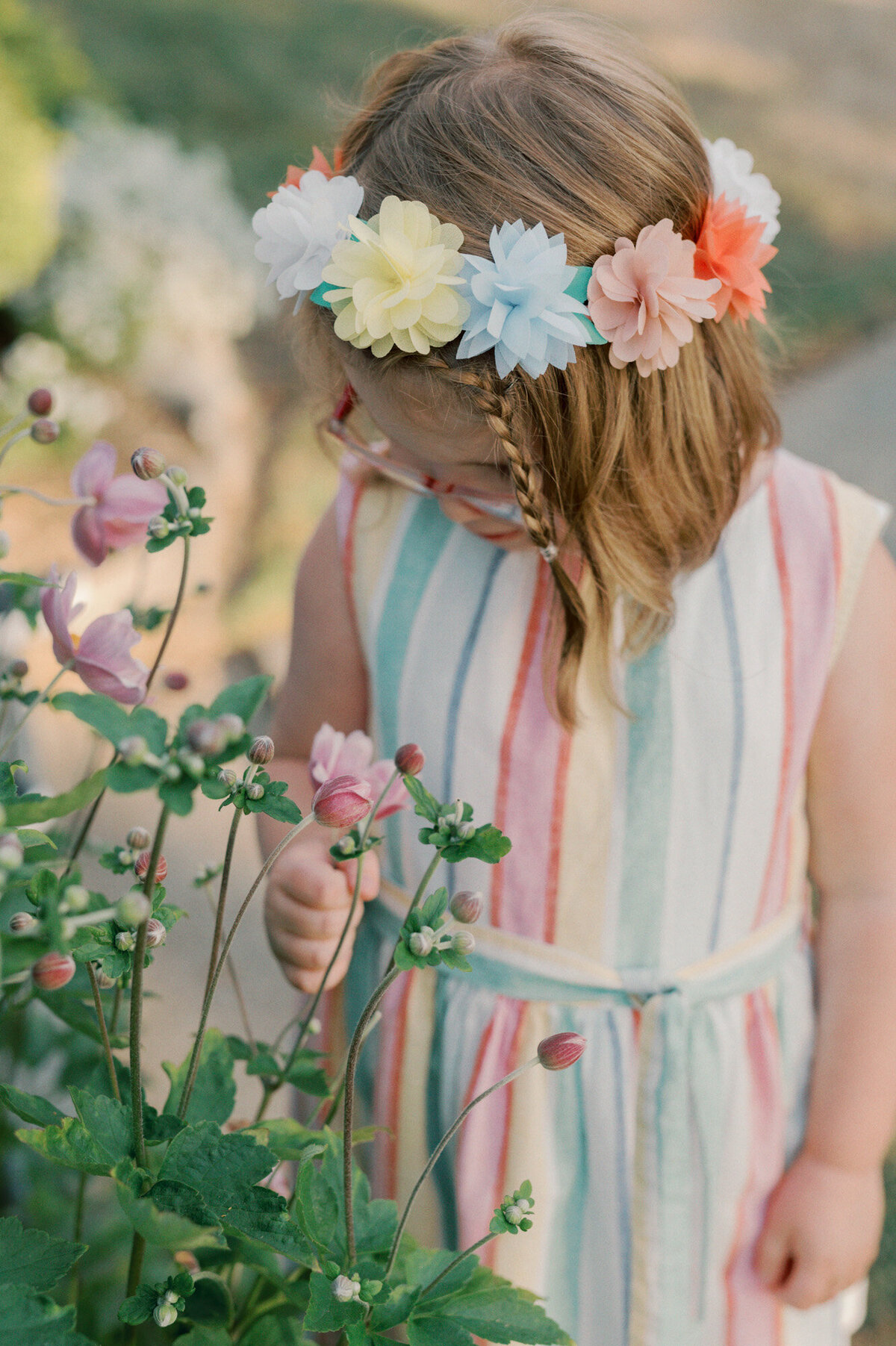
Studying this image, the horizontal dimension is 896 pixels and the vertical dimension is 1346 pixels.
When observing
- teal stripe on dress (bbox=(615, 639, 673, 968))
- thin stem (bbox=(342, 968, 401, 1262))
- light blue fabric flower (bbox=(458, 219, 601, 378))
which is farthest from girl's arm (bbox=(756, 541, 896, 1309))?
thin stem (bbox=(342, 968, 401, 1262))

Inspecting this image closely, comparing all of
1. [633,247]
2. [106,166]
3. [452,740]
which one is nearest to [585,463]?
[633,247]

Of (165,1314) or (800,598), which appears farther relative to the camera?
(800,598)

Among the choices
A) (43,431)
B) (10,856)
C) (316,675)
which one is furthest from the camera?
(316,675)

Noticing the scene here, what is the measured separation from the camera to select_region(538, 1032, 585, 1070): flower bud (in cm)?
49

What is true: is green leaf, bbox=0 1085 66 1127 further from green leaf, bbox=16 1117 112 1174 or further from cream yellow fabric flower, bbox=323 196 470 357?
cream yellow fabric flower, bbox=323 196 470 357

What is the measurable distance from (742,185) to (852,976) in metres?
0.67

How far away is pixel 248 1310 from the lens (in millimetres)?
575

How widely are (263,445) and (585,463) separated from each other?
9.00 feet

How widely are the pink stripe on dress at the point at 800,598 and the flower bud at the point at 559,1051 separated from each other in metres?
0.50

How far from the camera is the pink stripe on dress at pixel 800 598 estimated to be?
3.03 feet

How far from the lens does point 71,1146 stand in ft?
1.47

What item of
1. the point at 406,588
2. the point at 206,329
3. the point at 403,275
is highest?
the point at 206,329

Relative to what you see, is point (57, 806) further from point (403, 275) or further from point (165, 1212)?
point (403, 275)

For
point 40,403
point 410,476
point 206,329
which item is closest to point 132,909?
point 40,403
